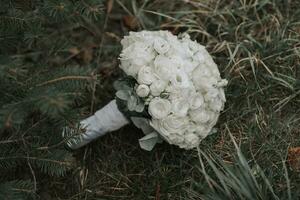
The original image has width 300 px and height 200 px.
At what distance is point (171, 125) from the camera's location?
1.79m

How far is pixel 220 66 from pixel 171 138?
24.1 inches

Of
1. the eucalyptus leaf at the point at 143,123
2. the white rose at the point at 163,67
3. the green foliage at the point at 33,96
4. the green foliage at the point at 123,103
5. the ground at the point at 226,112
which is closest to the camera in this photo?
the green foliage at the point at 33,96

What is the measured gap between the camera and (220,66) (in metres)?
2.31

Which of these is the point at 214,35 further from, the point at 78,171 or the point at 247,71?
the point at 78,171

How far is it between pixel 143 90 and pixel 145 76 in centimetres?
5

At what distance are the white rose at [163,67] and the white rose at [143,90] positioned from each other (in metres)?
0.07

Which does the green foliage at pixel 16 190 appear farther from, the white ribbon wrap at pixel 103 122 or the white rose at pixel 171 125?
the white rose at pixel 171 125

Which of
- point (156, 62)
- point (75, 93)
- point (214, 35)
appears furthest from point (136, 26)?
point (75, 93)

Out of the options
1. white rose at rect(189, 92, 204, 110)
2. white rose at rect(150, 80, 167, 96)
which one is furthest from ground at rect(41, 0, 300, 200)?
white rose at rect(150, 80, 167, 96)

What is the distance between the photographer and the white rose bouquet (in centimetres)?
178

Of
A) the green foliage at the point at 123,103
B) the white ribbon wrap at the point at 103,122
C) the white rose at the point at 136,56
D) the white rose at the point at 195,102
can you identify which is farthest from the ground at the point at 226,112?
the white rose at the point at 136,56

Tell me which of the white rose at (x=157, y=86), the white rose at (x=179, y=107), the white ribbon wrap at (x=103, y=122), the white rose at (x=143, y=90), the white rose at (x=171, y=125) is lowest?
the white ribbon wrap at (x=103, y=122)

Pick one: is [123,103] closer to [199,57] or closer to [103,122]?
[103,122]

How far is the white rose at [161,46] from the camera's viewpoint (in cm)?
182
